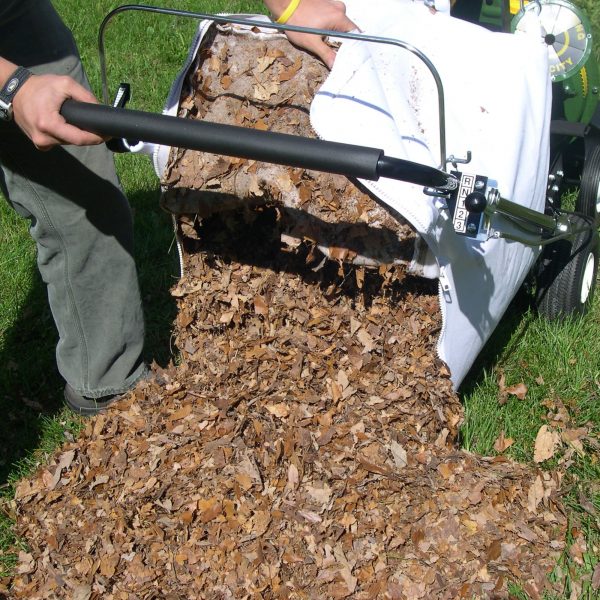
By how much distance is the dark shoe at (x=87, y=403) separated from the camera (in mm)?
3295

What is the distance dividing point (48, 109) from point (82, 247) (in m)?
0.82

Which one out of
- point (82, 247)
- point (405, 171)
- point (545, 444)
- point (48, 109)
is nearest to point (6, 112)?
point (48, 109)

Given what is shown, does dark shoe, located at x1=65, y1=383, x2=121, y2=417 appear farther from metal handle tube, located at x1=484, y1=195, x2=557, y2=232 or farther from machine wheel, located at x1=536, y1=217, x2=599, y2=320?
machine wheel, located at x1=536, y1=217, x2=599, y2=320

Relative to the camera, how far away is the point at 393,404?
2852 mm

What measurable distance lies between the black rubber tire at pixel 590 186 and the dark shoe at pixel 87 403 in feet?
6.86

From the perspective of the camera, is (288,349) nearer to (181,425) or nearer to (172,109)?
(181,425)

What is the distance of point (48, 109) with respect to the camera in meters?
2.23

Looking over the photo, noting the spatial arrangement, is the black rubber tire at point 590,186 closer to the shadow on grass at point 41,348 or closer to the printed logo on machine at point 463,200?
the printed logo on machine at point 463,200

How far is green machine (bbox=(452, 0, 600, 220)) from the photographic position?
3.50 meters

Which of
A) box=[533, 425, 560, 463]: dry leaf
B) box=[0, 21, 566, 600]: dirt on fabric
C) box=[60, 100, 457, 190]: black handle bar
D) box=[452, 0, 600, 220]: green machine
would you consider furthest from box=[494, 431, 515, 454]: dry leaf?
box=[60, 100, 457, 190]: black handle bar

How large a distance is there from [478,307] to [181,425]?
1.11m

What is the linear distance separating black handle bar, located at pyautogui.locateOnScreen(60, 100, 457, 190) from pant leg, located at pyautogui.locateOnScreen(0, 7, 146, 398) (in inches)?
25.6

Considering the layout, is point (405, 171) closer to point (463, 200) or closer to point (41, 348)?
point (463, 200)

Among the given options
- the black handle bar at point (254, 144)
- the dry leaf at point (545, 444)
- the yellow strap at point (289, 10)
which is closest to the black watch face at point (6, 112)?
the black handle bar at point (254, 144)
